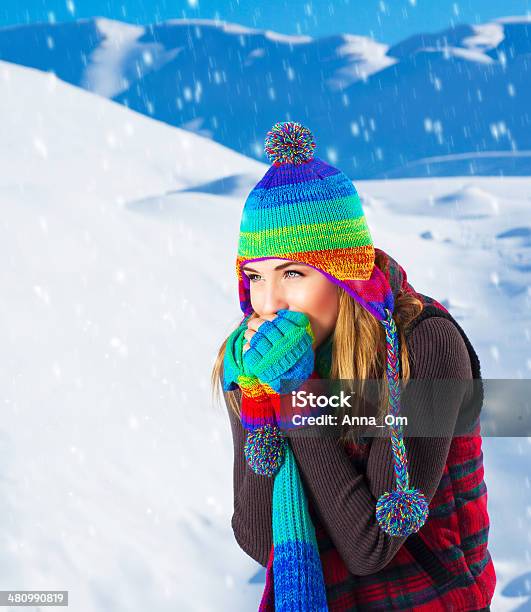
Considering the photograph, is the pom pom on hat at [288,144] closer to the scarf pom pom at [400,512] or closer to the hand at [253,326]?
the hand at [253,326]

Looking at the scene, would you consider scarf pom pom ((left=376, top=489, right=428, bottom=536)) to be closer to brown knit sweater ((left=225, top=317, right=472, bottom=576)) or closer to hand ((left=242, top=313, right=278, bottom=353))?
brown knit sweater ((left=225, top=317, right=472, bottom=576))

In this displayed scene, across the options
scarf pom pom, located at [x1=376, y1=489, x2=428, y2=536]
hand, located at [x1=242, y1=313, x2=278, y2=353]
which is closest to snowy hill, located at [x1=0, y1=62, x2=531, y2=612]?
hand, located at [x1=242, y1=313, x2=278, y2=353]

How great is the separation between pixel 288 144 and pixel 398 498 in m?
0.80

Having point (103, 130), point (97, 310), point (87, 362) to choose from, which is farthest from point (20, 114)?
point (87, 362)

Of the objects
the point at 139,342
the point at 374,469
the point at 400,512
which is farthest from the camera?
the point at 139,342

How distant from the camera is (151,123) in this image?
8.70 metres

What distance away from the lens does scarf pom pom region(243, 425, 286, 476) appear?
1.54 meters

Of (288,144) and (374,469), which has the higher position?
(288,144)

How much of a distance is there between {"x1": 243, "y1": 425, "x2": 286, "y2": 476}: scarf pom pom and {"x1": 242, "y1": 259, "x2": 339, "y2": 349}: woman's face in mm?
227

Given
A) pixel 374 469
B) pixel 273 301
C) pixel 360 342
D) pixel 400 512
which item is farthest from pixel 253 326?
pixel 400 512

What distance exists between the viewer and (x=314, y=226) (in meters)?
1.58

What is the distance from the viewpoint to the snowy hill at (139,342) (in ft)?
10.3

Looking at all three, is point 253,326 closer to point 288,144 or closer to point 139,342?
point 288,144

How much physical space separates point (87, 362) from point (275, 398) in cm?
273
